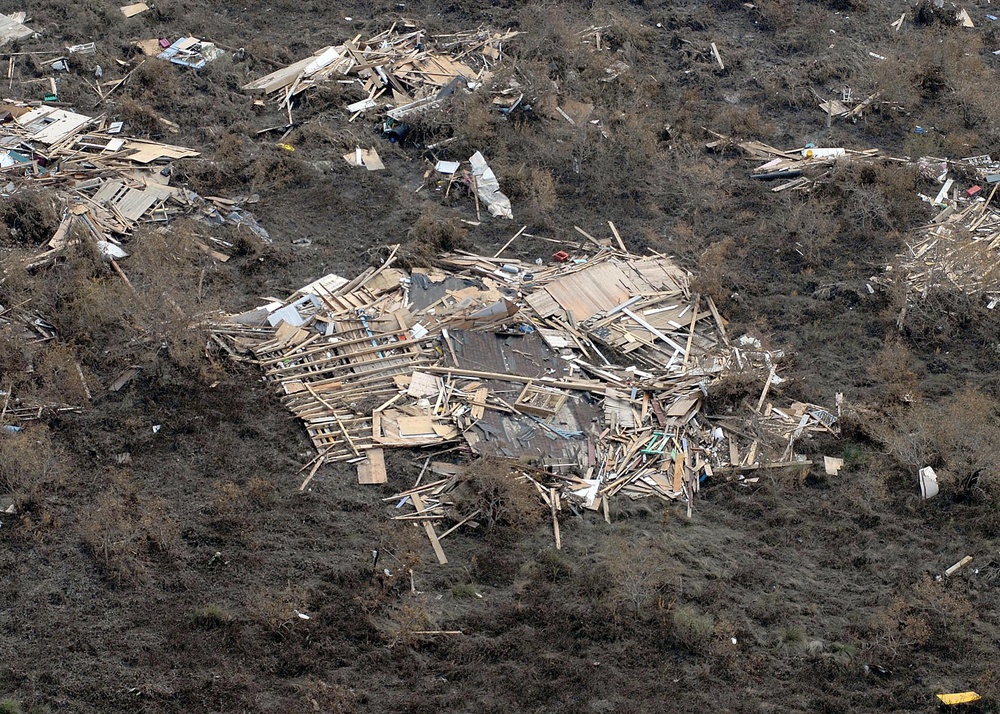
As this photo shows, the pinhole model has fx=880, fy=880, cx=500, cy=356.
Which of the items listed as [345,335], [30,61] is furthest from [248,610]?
[30,61]

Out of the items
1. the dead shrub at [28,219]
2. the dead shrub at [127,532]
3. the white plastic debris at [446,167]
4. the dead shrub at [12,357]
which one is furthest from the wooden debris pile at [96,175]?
the dead shrub at [127,532]

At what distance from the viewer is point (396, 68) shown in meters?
17.3

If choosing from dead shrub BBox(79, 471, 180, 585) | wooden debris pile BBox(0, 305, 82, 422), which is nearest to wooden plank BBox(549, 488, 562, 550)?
dead shrub BBox(79, 471, 180, 585)

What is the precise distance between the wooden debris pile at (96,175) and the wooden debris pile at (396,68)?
9.81ft

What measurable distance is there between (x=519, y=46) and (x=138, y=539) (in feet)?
42.0

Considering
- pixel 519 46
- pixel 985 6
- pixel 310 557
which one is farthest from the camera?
pixel 985 6

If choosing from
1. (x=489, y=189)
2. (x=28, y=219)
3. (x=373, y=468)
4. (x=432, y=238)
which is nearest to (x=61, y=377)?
(x=28, y=219)

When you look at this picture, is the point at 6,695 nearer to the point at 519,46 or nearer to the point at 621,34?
the point at 519,46

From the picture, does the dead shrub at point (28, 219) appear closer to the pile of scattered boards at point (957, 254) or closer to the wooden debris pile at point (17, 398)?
the wooden debris pile at point (17, 398)

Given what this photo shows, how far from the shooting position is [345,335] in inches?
472

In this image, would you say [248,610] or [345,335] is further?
[345,335]

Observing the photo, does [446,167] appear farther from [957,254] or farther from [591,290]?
[957,254]

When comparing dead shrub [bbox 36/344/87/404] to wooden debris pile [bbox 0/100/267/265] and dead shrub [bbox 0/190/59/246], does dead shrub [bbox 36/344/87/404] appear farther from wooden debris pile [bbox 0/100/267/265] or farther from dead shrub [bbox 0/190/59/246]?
dead shrub [bbox 0/190/59/246]

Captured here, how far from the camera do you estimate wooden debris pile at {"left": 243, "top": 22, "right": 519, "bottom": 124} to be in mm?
16719
